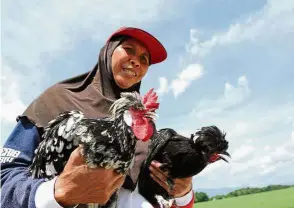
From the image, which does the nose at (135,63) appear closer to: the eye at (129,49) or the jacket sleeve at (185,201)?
the eye at (129,49)

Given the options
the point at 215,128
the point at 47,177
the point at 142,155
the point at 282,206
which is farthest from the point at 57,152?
the point at 282,206

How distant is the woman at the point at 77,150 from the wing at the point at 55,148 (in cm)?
6

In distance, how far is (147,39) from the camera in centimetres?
240

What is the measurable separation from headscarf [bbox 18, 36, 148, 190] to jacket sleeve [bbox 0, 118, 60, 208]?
8 cm

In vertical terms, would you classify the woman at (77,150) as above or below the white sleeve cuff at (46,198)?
above

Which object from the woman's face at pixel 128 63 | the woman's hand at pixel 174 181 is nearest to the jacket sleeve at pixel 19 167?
the woman's face at pixel 128 63

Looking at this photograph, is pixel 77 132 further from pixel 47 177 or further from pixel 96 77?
A: pixel 96 77

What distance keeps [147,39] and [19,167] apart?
4.04ft

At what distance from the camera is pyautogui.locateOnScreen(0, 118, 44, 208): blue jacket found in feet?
5.36

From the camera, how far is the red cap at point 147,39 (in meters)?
2.36

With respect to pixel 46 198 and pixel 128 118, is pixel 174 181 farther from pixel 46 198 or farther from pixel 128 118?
pixel 46 198

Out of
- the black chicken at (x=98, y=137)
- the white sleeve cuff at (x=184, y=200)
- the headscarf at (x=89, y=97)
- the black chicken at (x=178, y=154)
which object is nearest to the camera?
the black chicken at (x=98, y=137)

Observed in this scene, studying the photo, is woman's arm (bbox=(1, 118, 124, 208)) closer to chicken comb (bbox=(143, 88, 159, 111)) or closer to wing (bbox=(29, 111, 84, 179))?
wing (bbox=(29, 111, 84, 179))

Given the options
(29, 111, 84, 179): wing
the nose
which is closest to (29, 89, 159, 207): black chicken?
(29, 111, 84, 179): wing
